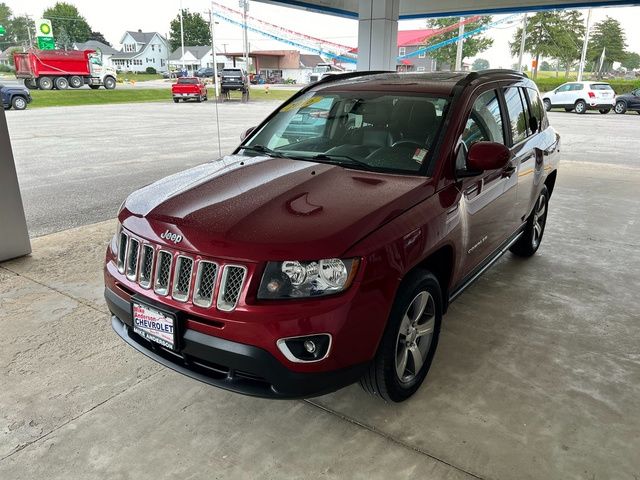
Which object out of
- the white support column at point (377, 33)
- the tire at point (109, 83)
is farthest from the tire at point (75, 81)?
A: the white support column at point (377, 33)

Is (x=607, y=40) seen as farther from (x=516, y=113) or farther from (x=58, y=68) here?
(x=516, y=113)

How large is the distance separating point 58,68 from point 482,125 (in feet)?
129

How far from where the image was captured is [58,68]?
3569 centimetres

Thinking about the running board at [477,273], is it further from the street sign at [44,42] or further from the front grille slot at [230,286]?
the street sign at [44,42]

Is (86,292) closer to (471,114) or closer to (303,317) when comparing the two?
(303,317)

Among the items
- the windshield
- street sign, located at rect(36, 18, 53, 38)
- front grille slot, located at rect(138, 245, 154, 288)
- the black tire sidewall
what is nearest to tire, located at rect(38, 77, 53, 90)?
street sign, located at rect(36, 18, 53, 38)

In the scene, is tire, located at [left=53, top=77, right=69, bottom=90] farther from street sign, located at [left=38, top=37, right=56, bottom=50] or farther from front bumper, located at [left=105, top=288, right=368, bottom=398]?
front bumper, located at [left=105, top=288, right=368, bottom=398]

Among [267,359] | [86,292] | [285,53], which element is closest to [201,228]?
[267,359]

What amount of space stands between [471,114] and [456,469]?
7.00 ft

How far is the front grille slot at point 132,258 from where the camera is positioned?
2584 mm

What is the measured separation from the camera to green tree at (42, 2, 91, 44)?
95.9 ft

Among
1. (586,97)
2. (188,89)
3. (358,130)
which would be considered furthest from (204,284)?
(188,89)

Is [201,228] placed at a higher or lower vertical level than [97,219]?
higher

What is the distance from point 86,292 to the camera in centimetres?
427
